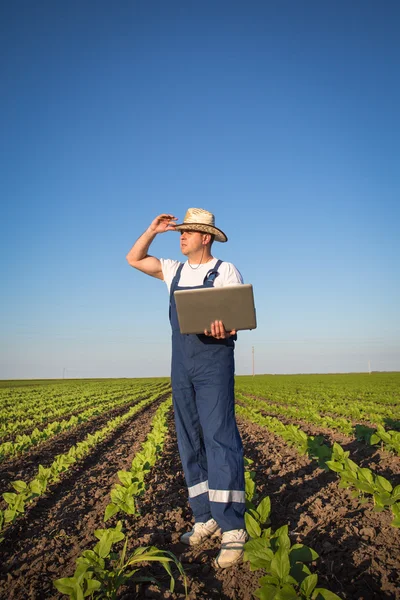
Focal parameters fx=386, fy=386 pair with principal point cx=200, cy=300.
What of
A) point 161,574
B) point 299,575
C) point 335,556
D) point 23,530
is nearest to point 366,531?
point 335,556

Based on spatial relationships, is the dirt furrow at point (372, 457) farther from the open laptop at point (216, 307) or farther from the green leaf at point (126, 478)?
the open laptop at point (216, 307)

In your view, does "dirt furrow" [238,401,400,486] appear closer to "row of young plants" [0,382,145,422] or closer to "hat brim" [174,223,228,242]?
"hat brim" [174,223,228,242]

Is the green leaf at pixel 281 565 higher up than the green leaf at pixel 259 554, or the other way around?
the green leaf at pixel 281 565

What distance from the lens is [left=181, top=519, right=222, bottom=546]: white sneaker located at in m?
2.85

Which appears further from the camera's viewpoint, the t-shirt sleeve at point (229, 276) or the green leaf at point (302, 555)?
the t-shirt sleeve at point (229, 276)

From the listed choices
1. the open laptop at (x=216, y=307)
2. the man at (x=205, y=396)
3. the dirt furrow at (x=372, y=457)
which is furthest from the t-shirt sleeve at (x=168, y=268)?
the dirt furrow at (x=372, y=457)

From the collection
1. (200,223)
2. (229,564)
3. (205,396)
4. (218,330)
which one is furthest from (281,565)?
(200,223)

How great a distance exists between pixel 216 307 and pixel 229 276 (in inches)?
17.7

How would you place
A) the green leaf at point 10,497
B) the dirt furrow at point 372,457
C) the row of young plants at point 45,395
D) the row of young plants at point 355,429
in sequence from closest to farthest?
1. the green leaf at point 10,497
2. the dirt furrow at point 372,457
3. the row of young plants at point 355,429
4. the row of young plants at point 45,395

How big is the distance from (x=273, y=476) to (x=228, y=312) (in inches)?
132

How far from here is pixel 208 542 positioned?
9.46ft

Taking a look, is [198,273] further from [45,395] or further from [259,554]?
[45,395]

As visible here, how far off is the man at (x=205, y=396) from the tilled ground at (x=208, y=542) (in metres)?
Answer: 0.25

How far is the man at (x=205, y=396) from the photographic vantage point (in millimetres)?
2518
